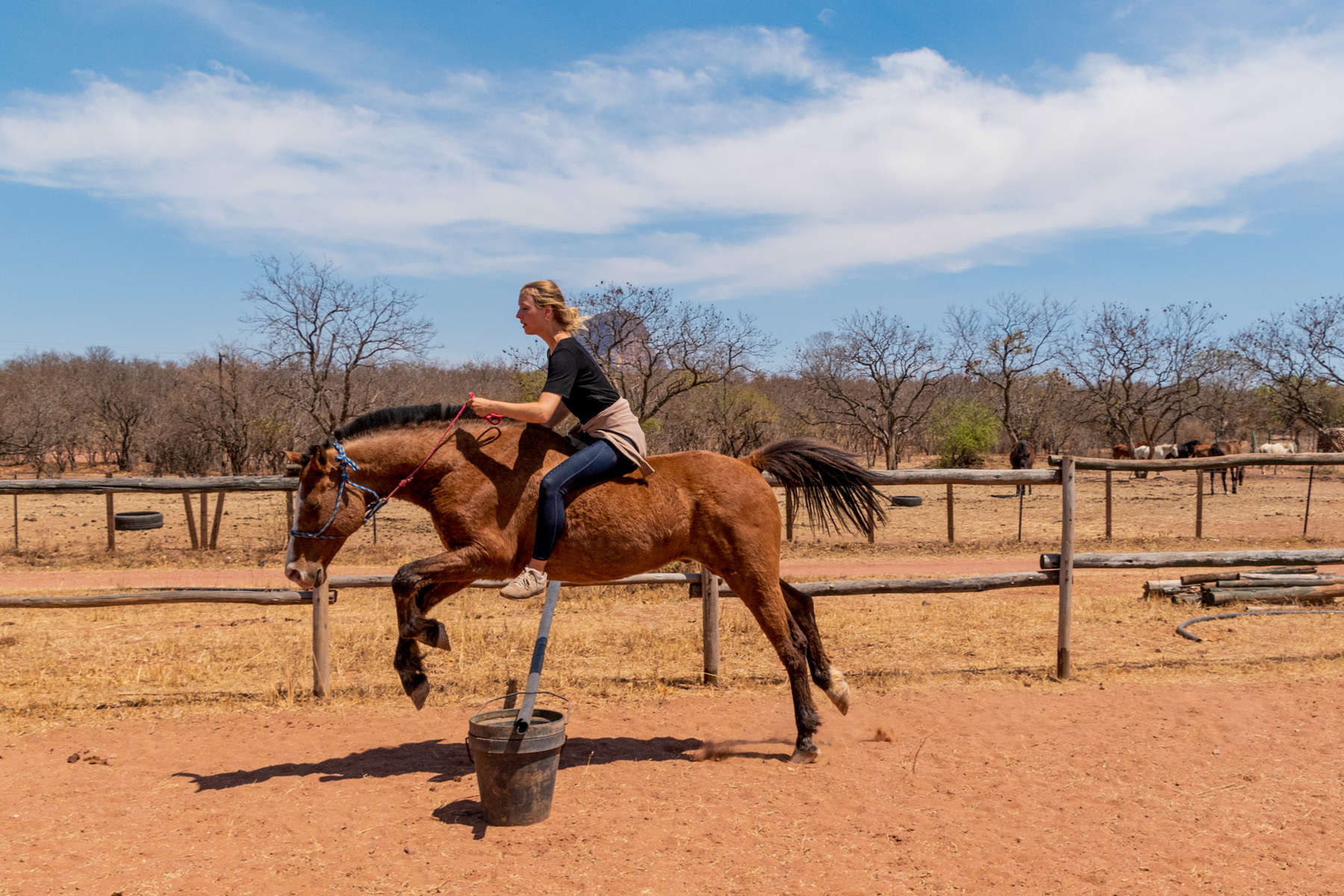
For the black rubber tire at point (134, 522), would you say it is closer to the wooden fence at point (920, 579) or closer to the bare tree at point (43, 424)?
the wooden fence at point (920, 579)

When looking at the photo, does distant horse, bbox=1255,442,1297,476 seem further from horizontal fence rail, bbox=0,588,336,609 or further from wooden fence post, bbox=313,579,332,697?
horizontal fence rail, bbox=0,588,336,609

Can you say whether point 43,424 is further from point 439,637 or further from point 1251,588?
point 1251,588

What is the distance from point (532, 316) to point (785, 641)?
2481mm

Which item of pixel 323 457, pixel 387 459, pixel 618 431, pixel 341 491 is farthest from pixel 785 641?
pixel 323 457

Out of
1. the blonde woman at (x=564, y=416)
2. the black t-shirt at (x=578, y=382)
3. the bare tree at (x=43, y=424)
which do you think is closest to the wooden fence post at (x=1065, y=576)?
the blonde woman at (x=564, y=416)

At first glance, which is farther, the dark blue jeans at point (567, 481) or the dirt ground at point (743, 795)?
the dark blue jeans at point (567, 481)

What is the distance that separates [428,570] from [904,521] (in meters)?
18.3

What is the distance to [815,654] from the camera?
562 centimetres

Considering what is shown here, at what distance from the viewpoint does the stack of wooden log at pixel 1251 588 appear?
9.60m

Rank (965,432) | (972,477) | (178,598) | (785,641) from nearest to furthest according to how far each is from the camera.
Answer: (785,641) → (178,598) → (972,477) → (965,432)

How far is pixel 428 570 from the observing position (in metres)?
4.58

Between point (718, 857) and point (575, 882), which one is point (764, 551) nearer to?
point (718, 857)

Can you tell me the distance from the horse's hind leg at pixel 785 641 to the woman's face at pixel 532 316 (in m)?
1.93

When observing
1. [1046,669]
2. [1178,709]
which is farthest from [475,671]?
[1178,709]
